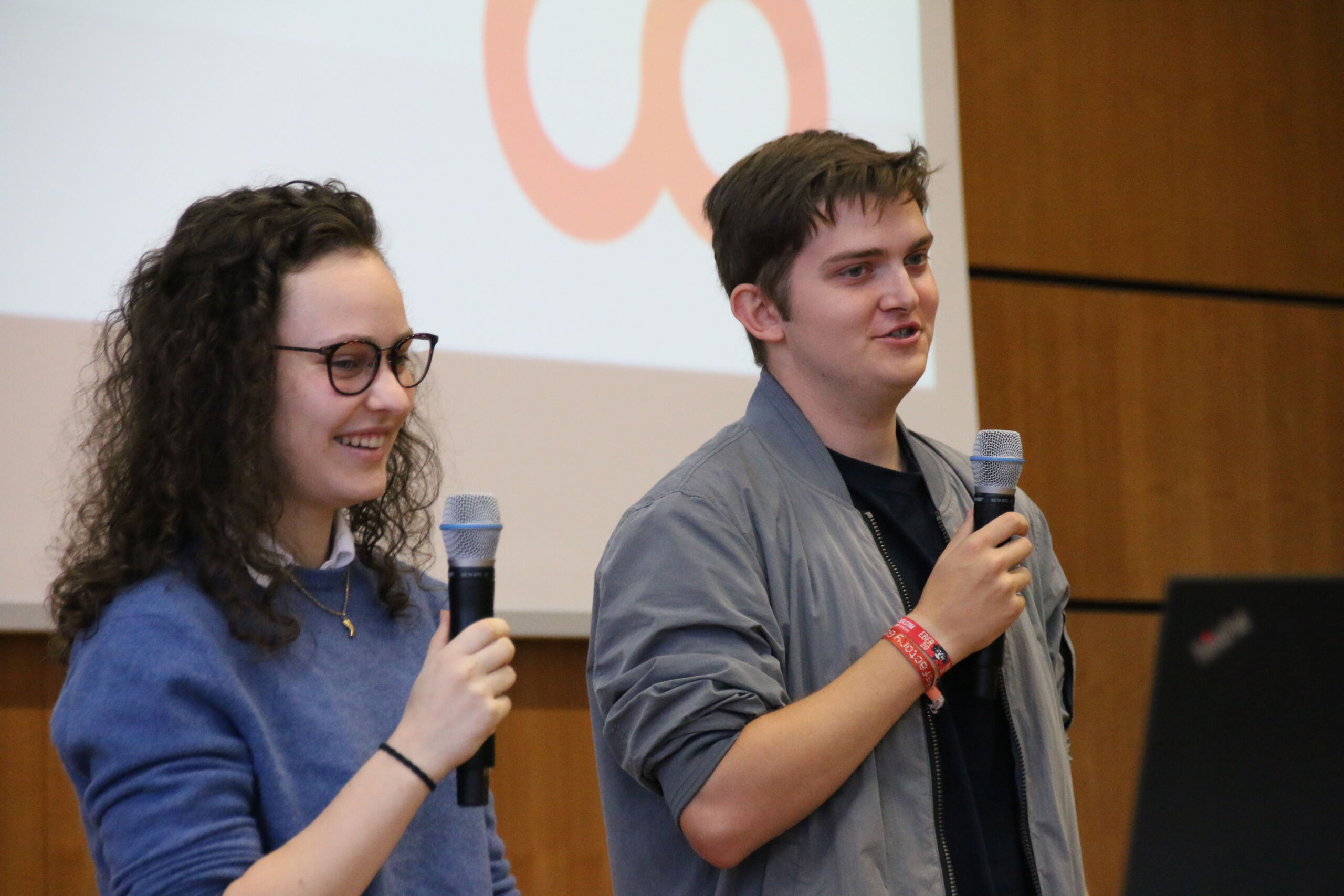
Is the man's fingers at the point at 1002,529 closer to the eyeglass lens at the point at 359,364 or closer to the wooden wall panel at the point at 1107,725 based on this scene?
the eyeglass lens at the point at 359,364

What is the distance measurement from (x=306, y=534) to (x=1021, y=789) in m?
0.88

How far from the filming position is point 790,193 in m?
1.75

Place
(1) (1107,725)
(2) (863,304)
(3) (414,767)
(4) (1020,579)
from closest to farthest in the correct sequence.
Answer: (3) (414,767) < (4) (1020,579) < (2) (863,304) < (1) (1107,725)

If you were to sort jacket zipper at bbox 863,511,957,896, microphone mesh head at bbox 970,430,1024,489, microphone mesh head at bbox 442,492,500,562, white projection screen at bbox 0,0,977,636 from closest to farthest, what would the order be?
microphone mesh head at bbox 442,492,500,562 < jacket zipper at bbox 863,511,957,896 < microphone mesh head at bbox 970,430,1024,489 < white projection screen at bbox 0,0,977,636

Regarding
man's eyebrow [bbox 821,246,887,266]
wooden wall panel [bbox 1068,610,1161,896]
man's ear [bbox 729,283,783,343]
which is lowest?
wooden wall panel [bbox 1068,610,1161,896]

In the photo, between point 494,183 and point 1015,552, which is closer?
point 1015,552

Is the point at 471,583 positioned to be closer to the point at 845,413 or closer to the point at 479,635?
the point at 479,635

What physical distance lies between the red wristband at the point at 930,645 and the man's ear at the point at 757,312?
46 cm

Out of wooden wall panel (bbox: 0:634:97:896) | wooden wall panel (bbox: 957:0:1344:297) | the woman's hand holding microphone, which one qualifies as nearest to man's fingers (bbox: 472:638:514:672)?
the woman's hand holding microphone

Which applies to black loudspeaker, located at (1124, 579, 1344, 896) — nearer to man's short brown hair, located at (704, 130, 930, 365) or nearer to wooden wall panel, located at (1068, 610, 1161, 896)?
man's short brown hair, located at (704, 130, 930, 365)

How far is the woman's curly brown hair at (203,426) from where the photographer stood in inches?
51.4

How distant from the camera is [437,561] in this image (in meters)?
2.70

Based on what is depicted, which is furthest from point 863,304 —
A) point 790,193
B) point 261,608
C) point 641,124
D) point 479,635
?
point 641,124

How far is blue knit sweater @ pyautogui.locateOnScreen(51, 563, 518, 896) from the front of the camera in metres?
1.16
